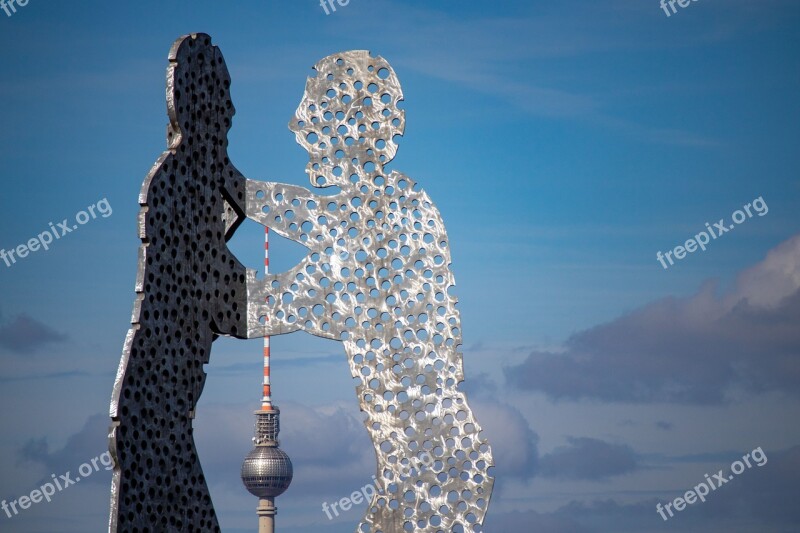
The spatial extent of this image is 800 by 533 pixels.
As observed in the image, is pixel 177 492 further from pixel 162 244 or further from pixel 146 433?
pixel 162 244

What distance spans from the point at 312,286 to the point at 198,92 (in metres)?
1.82

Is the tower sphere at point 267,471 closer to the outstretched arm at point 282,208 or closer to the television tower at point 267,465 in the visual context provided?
the television tower at point 267,465

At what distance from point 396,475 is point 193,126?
318 centimetres

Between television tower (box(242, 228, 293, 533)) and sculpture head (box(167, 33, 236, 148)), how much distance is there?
59496 mm

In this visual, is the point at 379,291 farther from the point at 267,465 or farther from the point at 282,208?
the point at 267,465

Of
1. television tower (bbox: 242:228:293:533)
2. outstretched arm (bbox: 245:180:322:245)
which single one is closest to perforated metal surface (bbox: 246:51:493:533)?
outstretched arm (bbox: 245:180:322:245)

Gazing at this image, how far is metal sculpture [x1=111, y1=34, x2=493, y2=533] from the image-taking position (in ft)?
34.8

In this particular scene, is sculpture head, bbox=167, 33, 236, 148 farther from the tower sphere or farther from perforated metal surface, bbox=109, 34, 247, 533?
the tower sphere

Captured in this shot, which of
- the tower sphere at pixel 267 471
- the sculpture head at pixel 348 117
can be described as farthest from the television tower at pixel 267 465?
the sculpture head at pixel 348 117

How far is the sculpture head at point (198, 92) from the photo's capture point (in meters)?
11.0

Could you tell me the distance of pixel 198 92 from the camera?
11344 millimetres

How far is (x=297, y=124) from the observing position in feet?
39.5

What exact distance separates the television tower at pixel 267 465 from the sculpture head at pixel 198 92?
195 ft

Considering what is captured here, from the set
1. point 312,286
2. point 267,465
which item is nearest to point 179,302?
point 312,286
